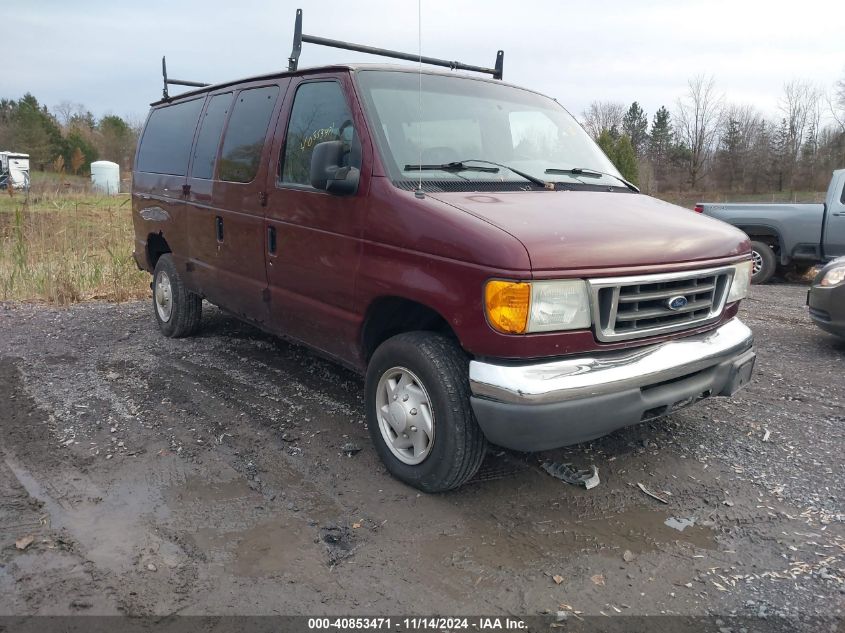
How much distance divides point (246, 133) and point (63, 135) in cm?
6093

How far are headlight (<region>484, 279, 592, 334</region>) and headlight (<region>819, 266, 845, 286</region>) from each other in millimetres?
→ 4283

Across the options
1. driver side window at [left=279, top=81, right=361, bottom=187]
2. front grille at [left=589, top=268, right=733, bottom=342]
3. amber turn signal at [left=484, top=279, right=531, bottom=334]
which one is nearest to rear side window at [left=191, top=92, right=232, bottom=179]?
driver side window at [left=279, top=81, right=361, bottom=187]

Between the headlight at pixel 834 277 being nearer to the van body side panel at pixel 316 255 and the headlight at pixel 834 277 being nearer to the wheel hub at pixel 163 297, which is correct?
the van body side panel at pixel 316 255

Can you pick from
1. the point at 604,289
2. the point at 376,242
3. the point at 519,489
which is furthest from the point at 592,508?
the point at 376,242

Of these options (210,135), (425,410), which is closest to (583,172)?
(425,410)

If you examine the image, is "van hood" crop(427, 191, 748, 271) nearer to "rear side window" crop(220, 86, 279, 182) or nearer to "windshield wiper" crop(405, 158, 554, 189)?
"windshield wiper" crop(405, 158, 554, 189)

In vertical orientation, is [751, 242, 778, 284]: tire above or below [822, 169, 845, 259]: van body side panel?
below

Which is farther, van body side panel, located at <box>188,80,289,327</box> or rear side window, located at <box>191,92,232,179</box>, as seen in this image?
rear side window, located at <box>191,92,232,179</box>

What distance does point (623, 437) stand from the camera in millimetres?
4051

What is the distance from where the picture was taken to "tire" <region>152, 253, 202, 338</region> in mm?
6090

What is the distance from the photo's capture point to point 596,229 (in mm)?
3047

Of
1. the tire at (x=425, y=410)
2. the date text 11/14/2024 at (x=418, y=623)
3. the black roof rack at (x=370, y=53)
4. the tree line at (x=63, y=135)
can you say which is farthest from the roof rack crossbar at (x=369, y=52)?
the tree line at (x=63, y=135)

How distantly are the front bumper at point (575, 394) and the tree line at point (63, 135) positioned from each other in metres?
44.7

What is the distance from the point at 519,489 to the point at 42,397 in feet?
11.6
